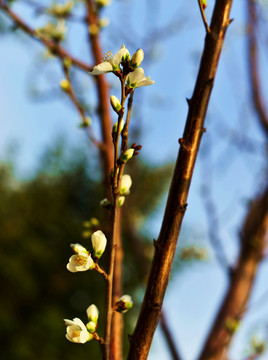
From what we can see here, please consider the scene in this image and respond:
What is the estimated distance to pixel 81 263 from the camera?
2.20ft

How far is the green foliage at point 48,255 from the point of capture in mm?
6254

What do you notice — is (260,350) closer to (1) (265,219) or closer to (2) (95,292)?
(1) (265,219)

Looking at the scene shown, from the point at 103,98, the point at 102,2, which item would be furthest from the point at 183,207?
the point at 102,2

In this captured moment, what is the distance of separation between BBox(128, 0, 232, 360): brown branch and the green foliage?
14.5ft

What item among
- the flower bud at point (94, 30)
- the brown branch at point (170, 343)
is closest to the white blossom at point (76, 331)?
the brown branch at point (170, 343)

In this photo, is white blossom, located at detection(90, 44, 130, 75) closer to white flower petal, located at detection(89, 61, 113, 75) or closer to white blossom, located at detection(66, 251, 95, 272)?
white flower petal, located at detection(89, 61, 113, 75)

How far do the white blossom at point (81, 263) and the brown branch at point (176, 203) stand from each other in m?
0.10

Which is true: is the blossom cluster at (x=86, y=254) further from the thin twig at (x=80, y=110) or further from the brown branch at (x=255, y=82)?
the brown branch at (x=255, y=82)

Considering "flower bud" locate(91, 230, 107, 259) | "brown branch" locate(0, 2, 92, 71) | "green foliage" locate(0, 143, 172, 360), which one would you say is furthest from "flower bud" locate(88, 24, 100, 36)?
"green foliage" locate(0, 143, 172, 360)

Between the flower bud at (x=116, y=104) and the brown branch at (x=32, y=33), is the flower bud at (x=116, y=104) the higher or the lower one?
the lower one

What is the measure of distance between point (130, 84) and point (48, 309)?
264 inches

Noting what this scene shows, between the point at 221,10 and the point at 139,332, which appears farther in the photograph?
the point at 221,10

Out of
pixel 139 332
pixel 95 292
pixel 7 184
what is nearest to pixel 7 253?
pixel 95 292

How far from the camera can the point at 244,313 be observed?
6.02 feet
